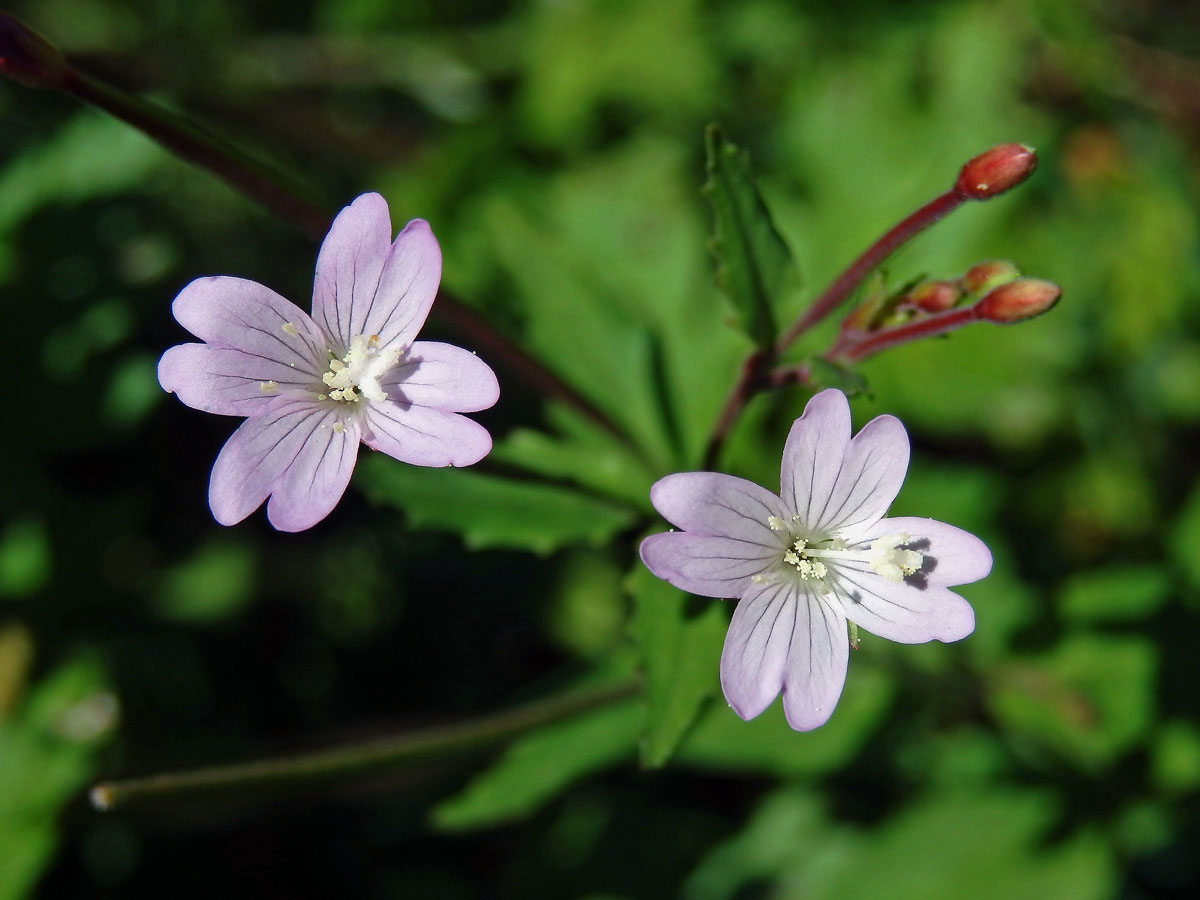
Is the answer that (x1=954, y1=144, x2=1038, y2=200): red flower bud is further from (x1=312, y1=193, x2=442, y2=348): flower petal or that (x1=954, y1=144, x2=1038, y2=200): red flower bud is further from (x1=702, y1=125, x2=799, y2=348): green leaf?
(x1=312, y1=193, x2=442, y2=348): flower petal

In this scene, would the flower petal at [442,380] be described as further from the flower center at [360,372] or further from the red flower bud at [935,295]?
the red flower bud at [935,295]

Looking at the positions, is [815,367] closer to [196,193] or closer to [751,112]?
[751,112]

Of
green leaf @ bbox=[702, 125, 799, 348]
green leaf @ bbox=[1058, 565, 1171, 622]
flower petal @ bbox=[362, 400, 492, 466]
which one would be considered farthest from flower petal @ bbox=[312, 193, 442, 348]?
green leaf @ bbox=[1058, 565, 1171, 622]

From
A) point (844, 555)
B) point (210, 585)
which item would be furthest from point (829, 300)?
point (210, 585)

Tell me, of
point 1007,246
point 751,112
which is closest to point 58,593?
point 751,112

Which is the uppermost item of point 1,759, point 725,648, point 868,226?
point 868,226

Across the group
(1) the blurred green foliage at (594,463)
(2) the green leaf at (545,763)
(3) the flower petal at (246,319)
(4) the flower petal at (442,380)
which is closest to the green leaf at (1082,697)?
(1) the blurred green foliage at (594,463)

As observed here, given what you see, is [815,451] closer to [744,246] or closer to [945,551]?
[945,551]
